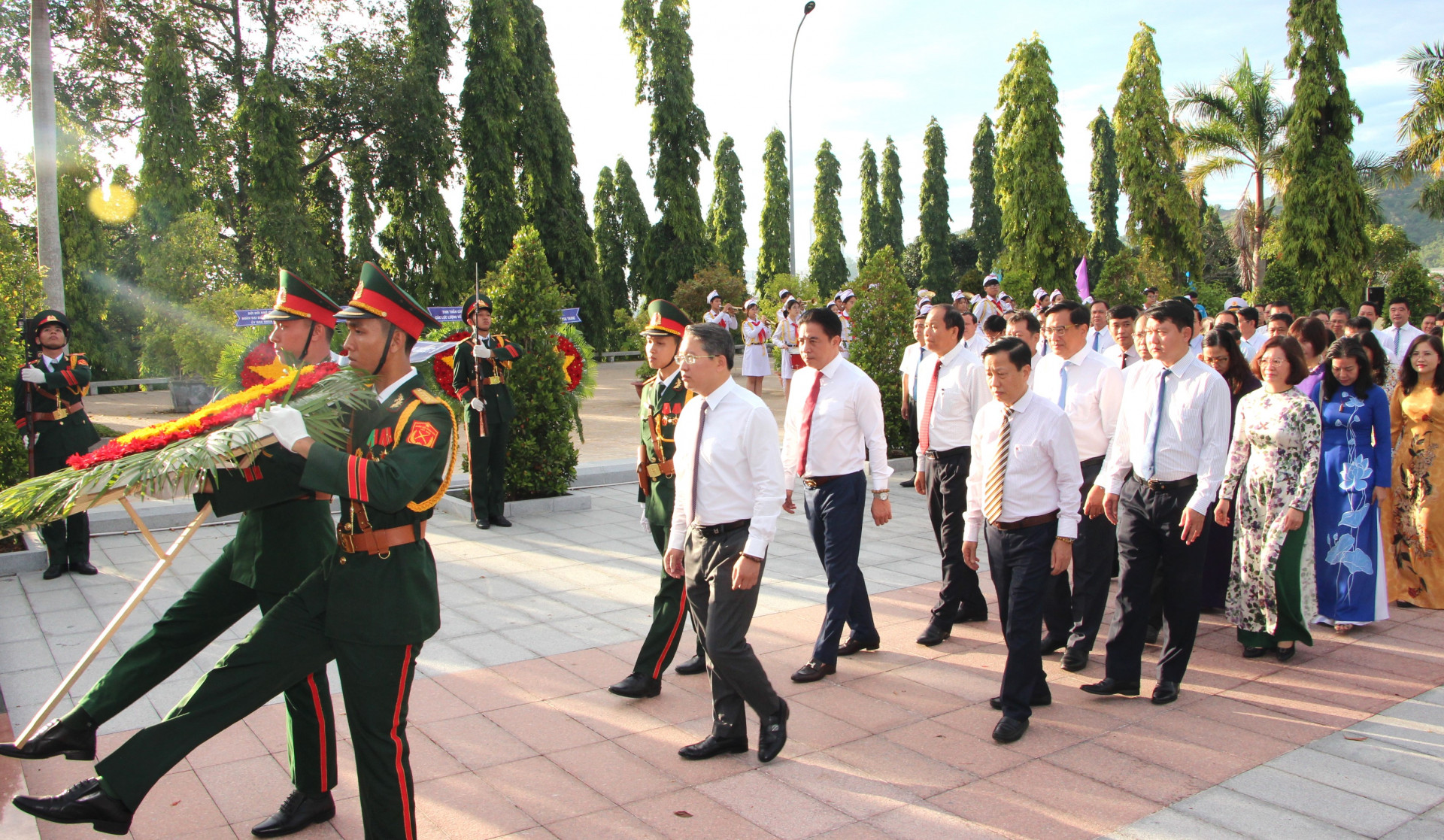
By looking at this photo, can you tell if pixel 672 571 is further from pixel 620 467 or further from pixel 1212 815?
pixel 620 467

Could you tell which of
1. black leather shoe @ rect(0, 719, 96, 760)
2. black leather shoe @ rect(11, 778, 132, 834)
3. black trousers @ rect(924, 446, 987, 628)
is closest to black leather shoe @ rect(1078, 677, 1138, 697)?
black trousers @ rect(924, 446, 987, 628)

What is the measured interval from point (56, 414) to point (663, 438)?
515 centimetres

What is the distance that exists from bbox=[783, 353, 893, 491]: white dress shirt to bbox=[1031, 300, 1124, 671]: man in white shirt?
106cm

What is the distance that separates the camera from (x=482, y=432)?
8.61 meters

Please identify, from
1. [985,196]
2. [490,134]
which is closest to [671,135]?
[490,134]

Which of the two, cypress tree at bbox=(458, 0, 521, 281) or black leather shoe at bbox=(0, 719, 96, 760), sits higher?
cypress tree at bbox=(458, 0, 521, 281)

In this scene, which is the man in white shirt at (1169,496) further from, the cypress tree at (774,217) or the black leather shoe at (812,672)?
the cypress tree at (774,217)

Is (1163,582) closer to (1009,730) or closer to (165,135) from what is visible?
(1009,730)

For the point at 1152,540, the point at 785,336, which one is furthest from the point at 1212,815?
the point at 785,336

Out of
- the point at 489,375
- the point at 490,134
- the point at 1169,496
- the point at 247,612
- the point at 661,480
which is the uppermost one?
the point at 490,134

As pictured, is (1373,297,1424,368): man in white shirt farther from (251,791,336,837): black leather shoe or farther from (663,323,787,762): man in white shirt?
(251,791,336,837): black leather shoe

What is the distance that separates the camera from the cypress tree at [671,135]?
34750 millimetres

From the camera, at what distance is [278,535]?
3508 millimetres

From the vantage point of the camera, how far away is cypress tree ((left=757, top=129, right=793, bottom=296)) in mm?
47875
